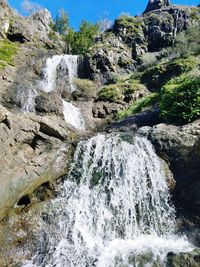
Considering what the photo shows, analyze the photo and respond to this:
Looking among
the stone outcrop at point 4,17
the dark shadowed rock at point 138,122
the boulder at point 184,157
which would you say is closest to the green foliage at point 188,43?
the dark shadowed rock at point 138,122

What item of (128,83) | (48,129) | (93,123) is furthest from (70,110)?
(48,129)

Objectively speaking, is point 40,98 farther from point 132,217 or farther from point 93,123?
point 132,217

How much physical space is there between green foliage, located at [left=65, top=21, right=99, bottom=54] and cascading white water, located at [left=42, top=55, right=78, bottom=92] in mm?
12573

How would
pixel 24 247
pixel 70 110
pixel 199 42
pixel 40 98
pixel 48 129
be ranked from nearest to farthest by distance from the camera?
1. pixel 24 247
2. pixel 48 129
3. pixel 40 98
4. pixel 70 110
5. pixel 199 42

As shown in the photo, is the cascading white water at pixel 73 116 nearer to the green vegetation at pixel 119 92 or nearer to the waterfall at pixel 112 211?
the green vegetation at pixel 119 92

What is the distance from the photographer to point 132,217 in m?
15.8

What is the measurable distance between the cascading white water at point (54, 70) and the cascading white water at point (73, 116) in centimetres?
496

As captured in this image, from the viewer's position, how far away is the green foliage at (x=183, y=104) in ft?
62.8

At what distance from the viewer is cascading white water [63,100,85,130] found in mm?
29172

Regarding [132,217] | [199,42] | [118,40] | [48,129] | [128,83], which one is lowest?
[132,217]

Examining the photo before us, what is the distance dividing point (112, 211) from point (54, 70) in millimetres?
24980

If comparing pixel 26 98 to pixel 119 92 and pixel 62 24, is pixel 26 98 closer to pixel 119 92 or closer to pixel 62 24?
pixel 119 92

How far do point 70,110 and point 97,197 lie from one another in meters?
14.9

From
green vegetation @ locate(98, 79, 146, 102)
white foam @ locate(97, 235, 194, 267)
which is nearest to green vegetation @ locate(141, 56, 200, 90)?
green vegetation @ locate(98, 79, 146, 102)
